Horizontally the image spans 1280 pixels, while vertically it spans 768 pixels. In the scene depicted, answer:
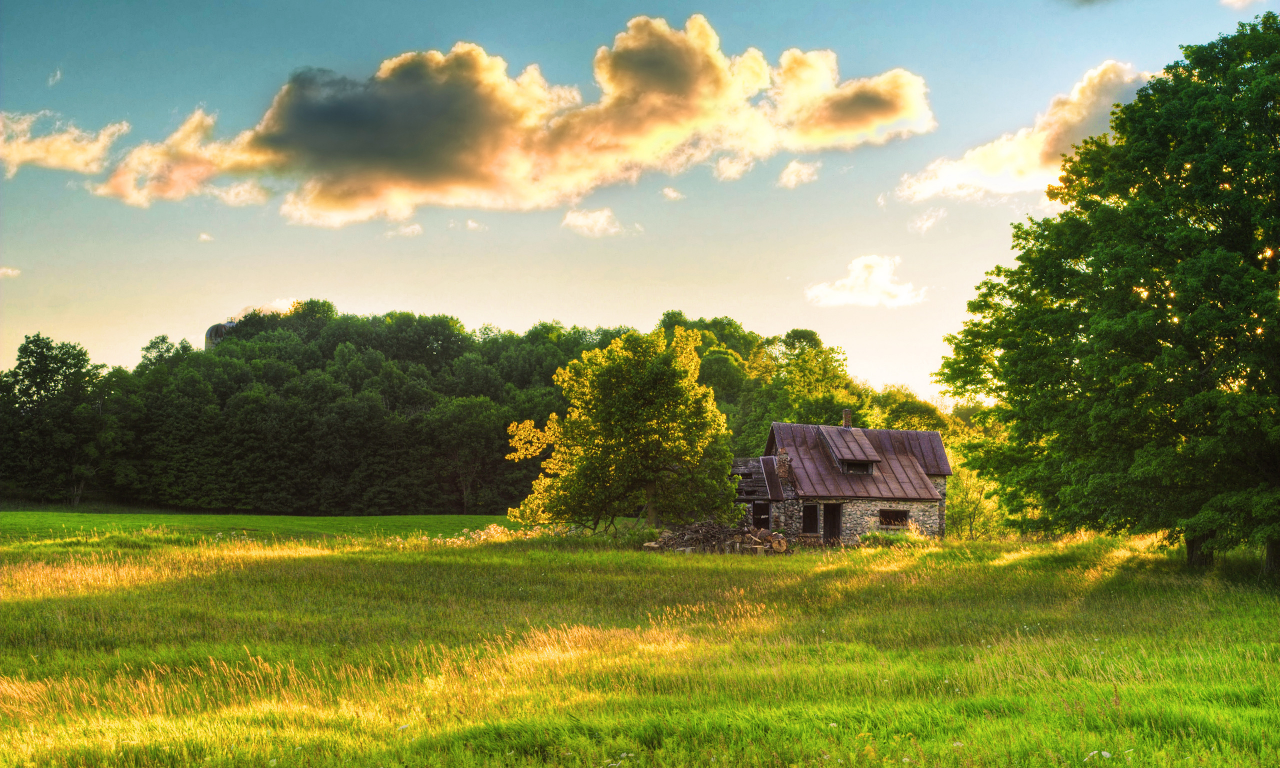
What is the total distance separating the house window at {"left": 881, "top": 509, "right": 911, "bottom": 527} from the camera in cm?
4194

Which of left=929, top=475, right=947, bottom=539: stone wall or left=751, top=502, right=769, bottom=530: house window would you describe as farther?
left=929, top=475, right=947, bottom=539: stone wall

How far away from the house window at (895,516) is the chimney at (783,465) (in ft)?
19.3

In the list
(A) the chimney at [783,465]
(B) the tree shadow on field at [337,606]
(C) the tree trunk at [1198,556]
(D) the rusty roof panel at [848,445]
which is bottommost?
(B) the tree shadow on field at [337,606]

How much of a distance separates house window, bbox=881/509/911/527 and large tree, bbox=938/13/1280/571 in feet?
69.5

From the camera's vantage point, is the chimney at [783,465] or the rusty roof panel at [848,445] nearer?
the chimney at [783,465]

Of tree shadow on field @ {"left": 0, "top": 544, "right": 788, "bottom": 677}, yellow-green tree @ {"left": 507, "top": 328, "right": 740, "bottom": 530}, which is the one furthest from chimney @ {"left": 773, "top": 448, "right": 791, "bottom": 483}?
tree shadow on field @ {"left": 0, "top": 544, "right": 788, "bottom": 677}

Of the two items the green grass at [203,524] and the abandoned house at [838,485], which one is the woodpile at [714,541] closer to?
the abandoned house at [838,485]

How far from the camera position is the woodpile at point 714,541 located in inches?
1132

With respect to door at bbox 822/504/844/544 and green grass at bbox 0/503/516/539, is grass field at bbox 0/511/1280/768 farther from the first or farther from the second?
door at bbox 822/504/844/544

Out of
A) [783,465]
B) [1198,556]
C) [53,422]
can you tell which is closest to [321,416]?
[53,422]

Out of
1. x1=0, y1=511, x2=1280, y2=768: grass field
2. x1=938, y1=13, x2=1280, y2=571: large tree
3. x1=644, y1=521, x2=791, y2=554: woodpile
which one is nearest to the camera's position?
x1=0, y1=511, x2=1280, y2=768: grass field

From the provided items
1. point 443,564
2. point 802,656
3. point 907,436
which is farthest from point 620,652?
point 907,436

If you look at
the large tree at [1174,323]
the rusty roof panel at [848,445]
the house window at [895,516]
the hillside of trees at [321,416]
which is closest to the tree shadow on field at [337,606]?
the large tree at [1174,323]

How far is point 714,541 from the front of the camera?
97.4 feet
